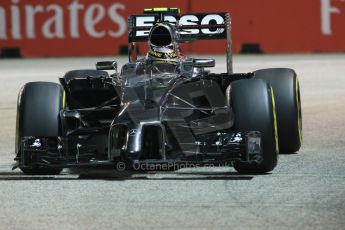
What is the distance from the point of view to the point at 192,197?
830 cm

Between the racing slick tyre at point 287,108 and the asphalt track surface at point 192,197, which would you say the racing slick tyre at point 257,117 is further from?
the racing slick tyre at point 287,108

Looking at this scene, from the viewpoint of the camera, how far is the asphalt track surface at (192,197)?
24.1 feet

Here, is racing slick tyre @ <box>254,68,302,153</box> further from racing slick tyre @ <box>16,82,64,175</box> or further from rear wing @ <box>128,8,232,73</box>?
racing slick tyre @ <box>16,82,64,175</box>

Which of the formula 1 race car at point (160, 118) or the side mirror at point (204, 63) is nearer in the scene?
the formula 1 race car at point (160, 118)

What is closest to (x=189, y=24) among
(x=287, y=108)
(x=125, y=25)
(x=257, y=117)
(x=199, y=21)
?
(x=199, y=21)

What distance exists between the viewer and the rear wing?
1149 centimetres

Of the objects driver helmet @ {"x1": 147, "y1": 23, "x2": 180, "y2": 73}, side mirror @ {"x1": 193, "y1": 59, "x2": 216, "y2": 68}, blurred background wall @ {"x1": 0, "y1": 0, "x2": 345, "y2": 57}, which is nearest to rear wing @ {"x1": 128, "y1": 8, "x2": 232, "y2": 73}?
driver helmet @ {"x1": 147, "y1": 23, "x2": 180, "y2": 73}

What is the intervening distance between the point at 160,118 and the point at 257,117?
31.3 inches

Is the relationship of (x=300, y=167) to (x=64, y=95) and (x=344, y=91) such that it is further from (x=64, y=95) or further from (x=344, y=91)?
(x=344, y=91)

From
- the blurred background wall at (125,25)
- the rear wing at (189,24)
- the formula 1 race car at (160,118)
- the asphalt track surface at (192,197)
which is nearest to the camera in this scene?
the asphalt track surface at (192,197)

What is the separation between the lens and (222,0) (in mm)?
24641

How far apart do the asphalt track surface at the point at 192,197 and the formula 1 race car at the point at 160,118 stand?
7.5 inches

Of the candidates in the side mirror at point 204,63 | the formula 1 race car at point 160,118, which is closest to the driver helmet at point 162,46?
the formula 1 race car at point 160,118

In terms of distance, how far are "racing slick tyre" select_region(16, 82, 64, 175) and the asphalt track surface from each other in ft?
1.15
